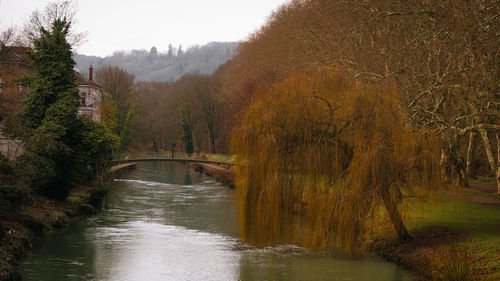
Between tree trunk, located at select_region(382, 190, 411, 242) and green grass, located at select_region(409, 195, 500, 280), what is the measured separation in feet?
3.08

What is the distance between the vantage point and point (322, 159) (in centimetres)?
1523

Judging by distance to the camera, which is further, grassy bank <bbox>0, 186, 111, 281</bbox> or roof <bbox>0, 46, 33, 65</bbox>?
roof <bbox>0, 46, 33, 65</bbox>

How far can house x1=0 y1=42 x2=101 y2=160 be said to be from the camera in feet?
84.6

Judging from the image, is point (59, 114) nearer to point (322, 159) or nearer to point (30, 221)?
point (30, 221)

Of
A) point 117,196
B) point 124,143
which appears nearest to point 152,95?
point 124,143

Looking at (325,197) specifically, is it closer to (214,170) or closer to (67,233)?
(67,233)

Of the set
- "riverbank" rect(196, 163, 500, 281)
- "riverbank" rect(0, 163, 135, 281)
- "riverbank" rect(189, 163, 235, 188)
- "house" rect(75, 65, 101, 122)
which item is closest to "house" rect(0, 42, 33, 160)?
"riverbank" rect(0, 163, 135, 281)

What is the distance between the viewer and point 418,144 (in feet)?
48.7

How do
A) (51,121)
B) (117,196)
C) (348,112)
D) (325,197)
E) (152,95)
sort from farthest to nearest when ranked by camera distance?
(152,95)
(117,196)
(51,121)
(348,112)
(325,197)

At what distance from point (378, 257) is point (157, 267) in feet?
25.8

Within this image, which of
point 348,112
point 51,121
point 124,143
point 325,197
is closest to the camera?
point 325,197

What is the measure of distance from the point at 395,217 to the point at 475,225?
13.5 feet

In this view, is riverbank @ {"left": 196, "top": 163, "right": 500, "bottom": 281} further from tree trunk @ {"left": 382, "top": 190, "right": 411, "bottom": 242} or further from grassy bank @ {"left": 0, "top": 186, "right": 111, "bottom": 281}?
grassy bank @ {"left": 0, "top": 186, "right": 111, "bottom": 281}

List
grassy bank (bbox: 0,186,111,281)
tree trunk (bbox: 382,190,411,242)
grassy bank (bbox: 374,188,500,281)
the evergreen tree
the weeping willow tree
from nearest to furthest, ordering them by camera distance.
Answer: grassy bank (bbox: 374,188,500,281)
the weeping willow tree
tree trunk (bbox: 382,190,411,242)
grassy bank (bbox: 0,186,111,281)
the evergreen tree
